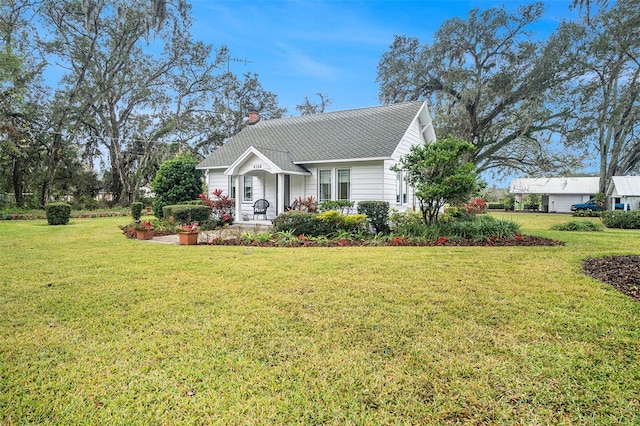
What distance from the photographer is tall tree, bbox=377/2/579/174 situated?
63.6 ft

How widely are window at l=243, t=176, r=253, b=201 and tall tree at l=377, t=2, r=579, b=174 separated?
1263 centimetres

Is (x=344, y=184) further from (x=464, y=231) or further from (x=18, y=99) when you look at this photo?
(x=18, y=99)

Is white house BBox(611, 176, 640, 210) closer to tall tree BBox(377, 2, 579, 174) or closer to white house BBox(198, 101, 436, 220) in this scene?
tall tree BBox(377, 2, 579, 174)

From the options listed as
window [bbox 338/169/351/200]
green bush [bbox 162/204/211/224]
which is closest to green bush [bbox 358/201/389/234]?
window [bbox 338/169/351/200]

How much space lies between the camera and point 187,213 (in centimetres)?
1299

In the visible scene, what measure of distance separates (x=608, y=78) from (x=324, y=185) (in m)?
21.9

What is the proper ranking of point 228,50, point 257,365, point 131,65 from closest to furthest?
point 257,365, point 131,65, point 228,50

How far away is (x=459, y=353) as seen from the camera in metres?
3.16

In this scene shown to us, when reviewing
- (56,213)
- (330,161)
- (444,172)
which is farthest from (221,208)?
(444,172)

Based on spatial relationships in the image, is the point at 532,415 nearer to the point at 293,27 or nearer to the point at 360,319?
the point at 360,319

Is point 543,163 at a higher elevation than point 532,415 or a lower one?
higher

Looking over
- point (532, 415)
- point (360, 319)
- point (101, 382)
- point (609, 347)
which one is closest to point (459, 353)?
point (532, 415)

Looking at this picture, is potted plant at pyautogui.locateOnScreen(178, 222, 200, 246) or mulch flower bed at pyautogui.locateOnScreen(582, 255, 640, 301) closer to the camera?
mulch flower bed at pyautogui.locateOnScreen(582, 255, 640, 301)

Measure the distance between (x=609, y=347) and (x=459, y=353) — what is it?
148 cm
